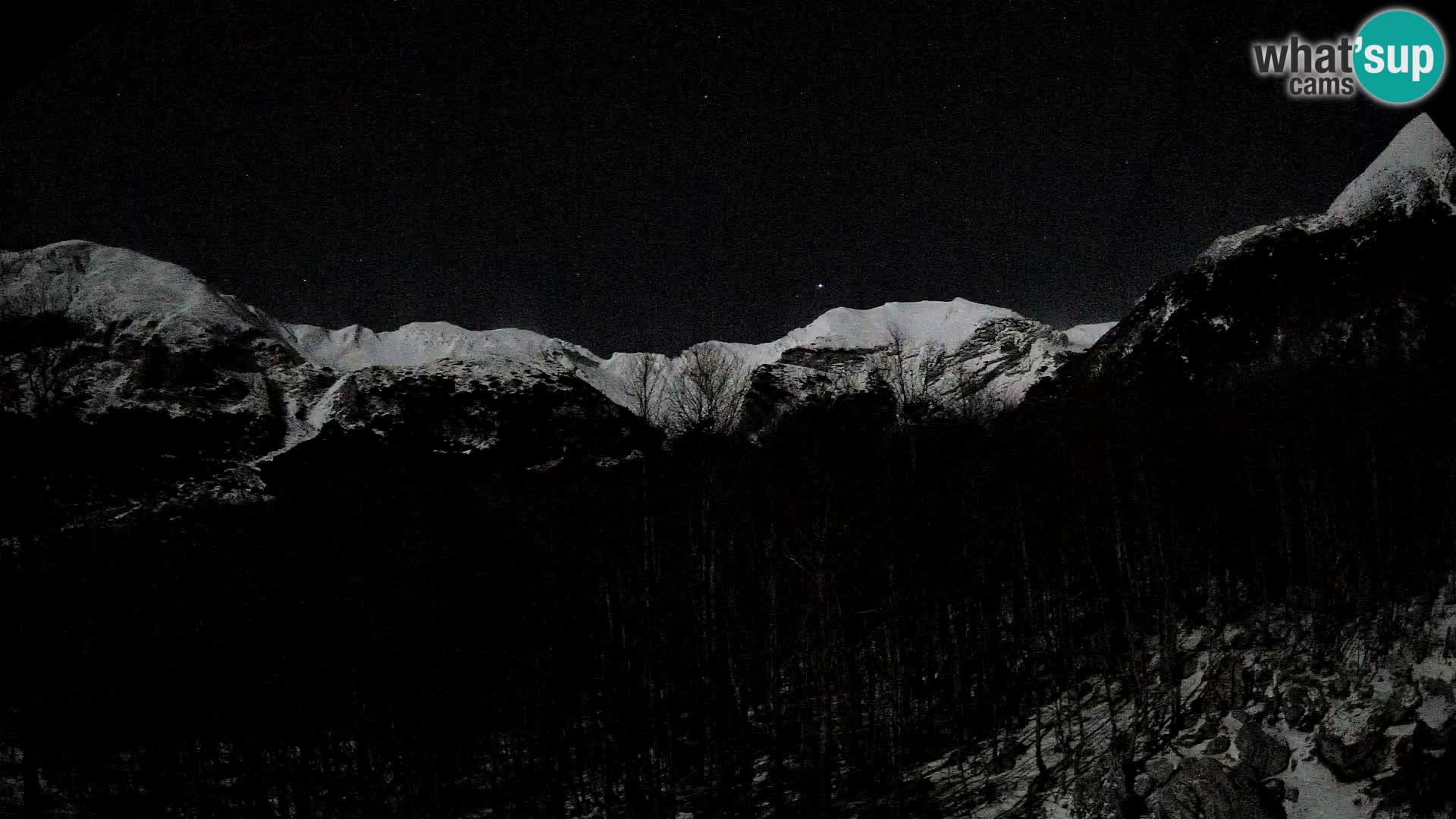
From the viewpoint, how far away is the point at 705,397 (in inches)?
907

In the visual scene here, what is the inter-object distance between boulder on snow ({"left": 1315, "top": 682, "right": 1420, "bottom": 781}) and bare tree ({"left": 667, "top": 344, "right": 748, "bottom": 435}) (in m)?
15.6

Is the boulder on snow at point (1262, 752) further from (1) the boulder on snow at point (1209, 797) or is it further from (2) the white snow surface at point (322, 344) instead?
(2) the white snow surface at point (322, 344)

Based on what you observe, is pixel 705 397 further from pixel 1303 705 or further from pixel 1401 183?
pixel 1401 183

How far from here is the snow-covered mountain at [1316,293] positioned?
51.3m

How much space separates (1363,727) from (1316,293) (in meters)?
71.8

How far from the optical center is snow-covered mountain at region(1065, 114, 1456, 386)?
5131 centimetres

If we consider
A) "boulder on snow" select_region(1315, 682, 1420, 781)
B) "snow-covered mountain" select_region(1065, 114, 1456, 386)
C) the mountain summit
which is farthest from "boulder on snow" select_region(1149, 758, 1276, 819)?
the mountain summit

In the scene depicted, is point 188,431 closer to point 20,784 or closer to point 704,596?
point 20,784

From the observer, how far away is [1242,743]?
12.7m

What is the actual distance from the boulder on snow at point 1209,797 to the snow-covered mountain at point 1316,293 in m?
42.7

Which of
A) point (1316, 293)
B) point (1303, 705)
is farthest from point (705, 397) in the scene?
point (1316, 293)

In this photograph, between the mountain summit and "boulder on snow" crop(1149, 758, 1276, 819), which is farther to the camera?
the mountain summit

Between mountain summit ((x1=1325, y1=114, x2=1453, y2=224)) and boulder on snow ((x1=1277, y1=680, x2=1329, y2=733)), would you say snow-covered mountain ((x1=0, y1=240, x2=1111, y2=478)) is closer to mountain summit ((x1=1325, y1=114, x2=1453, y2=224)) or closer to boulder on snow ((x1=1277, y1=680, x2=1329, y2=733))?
mountain summit ((x1=1325, y1=114, x2=1453, y2=224))

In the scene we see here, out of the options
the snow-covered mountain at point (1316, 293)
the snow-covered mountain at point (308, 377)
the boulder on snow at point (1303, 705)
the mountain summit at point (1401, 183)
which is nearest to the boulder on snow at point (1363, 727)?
the boulder on snow at point (1303, 705)
